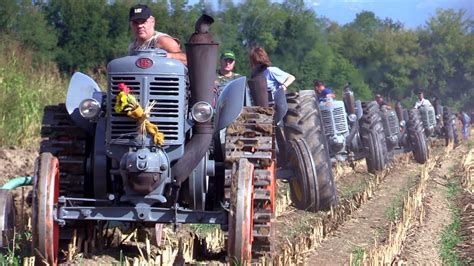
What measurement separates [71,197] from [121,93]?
91 cm

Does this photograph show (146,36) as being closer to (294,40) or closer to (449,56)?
(294,40)

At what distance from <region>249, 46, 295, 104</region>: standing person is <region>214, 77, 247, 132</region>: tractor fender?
2982mm

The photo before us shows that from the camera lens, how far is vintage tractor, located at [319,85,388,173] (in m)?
14.1

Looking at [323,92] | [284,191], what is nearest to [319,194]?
[284,191]

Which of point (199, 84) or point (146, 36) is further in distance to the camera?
point (146, 36)

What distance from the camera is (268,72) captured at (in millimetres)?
10492

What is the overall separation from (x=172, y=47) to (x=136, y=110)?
43.7 inches

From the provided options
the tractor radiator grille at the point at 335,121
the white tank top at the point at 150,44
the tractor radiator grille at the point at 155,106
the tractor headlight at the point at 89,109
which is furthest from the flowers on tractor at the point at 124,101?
the tractor radiator grille at the point at 335,121

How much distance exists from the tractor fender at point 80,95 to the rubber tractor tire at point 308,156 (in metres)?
3.47

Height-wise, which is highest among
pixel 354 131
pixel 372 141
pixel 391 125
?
pixel 391 125

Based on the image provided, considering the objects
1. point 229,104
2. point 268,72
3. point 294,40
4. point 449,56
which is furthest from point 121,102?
point 449,56

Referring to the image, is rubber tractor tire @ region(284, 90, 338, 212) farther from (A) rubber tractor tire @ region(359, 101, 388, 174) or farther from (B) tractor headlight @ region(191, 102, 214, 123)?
(A) rubber tractor tire @ region(359, 101, 388, 174)

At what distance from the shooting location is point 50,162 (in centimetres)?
586

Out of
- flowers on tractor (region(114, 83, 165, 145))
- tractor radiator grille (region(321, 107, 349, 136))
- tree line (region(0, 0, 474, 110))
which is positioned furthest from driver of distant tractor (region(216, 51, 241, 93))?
tractor radiator grille (region(321, 107, 349, 136))
